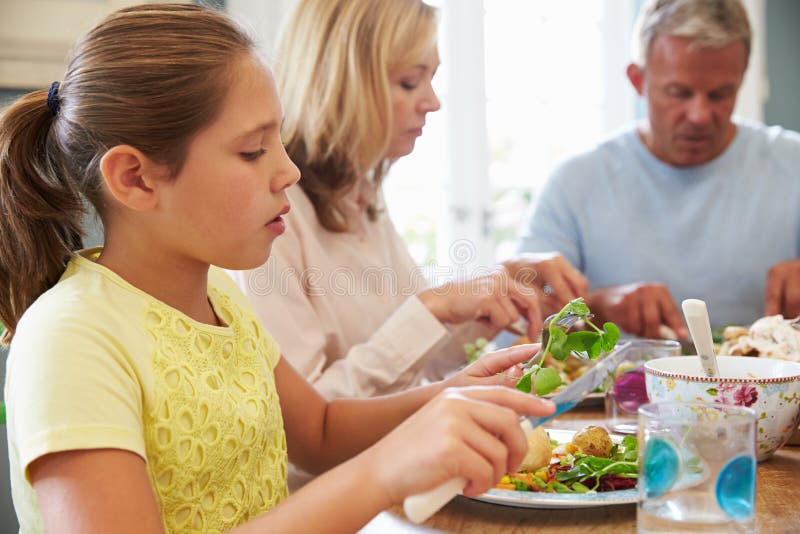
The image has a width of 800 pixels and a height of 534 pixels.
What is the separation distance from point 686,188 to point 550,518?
5.18ft

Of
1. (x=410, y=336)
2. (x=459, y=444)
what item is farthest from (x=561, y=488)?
(x=410, y=336)

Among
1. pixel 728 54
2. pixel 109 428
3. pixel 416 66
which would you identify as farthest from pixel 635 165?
pixel 109 428

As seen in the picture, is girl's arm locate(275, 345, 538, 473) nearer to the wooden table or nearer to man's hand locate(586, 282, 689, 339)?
the wooden table

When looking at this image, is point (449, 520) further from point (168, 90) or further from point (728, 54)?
point (728, 54)

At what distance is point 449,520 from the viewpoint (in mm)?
873

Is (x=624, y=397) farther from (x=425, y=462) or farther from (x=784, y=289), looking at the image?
(x=784, y=289)

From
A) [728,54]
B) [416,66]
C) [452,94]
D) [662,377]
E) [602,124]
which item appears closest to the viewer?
[662,377]

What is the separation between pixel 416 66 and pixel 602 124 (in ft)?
7.45

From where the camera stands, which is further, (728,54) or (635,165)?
(635,165)

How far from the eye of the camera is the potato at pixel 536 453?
938mm

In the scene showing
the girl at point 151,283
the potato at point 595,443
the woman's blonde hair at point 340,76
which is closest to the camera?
the girl at point 151,283

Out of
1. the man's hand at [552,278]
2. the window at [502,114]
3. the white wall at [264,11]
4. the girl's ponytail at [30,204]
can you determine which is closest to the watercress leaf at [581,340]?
the girl's ponytail at [30,204]

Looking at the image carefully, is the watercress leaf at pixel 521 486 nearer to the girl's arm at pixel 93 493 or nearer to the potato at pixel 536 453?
the potato at pixel 536 453

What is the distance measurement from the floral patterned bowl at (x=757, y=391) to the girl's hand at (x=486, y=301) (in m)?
0.44
